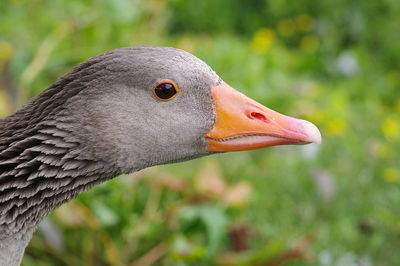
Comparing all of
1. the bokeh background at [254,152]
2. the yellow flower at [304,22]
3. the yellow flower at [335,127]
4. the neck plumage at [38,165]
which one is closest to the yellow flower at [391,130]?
the bokeh background at [254,152]

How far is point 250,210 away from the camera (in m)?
5.54

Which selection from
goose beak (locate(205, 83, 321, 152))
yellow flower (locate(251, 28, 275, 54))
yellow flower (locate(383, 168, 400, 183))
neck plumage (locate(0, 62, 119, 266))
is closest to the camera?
neck plumage (locate(0, 62, 119, 266))

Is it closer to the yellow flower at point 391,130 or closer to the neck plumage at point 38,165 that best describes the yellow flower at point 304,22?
the yellow flower at point 391,130

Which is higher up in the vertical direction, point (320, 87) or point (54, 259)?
point (320, 87)

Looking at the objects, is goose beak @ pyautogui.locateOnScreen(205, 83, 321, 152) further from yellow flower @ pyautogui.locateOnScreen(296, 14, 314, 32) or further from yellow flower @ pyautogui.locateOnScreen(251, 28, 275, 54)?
yellow flower @ pyautogui.locateOnScreen(296, 14, 314, 32)

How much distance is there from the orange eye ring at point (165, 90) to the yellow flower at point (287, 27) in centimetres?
607

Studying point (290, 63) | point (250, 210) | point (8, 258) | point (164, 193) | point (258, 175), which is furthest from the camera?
point (290, 63)

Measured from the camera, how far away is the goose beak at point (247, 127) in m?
2.84

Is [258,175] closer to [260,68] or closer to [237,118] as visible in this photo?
[260,68]

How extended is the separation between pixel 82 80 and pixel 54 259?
7.04 feet

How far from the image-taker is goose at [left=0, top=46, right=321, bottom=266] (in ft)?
8.86

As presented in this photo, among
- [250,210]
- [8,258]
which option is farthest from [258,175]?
[8,258]

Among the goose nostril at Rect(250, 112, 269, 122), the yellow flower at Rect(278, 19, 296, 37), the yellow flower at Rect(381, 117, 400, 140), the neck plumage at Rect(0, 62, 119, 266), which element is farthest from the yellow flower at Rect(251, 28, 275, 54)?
the neck plumage at Rect(0, 62, 119, 266)

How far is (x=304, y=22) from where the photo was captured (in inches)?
342
